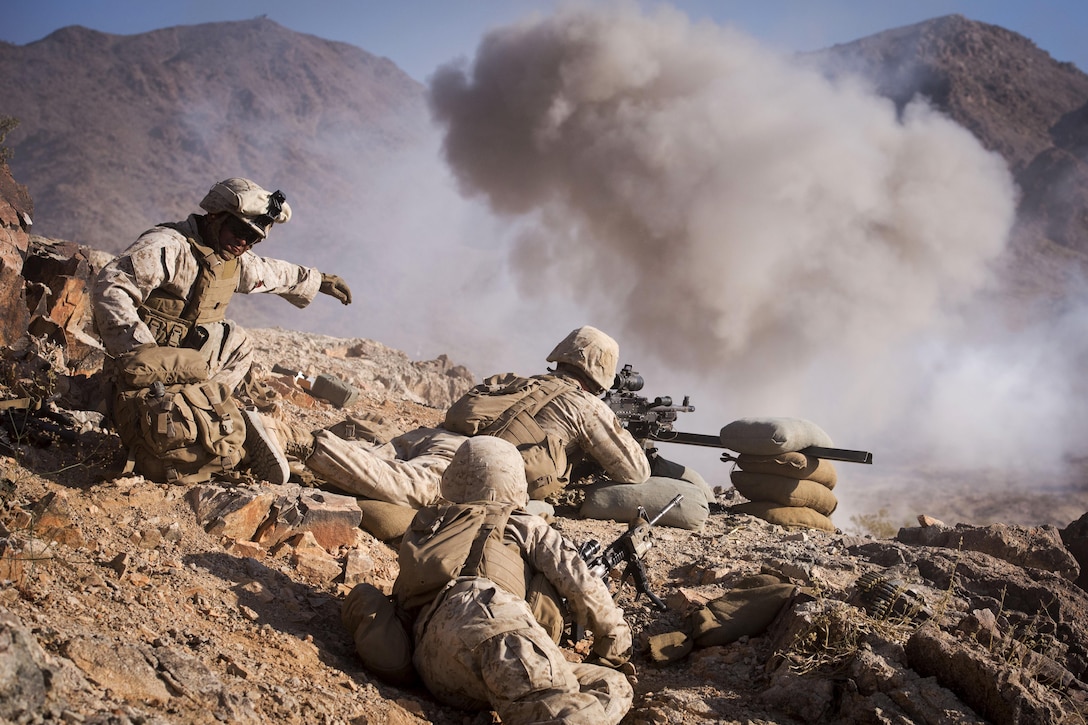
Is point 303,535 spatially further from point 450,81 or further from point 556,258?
point 450,81

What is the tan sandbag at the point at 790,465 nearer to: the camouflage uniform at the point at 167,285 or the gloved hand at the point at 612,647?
the gloved hand at the point at 612,647

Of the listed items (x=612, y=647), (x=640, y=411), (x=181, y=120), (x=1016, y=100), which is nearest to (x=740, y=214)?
(x=640, y=411)

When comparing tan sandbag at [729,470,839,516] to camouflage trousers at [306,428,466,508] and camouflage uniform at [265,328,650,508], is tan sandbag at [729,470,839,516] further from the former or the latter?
camouflage trousers at [306,428,466,508]

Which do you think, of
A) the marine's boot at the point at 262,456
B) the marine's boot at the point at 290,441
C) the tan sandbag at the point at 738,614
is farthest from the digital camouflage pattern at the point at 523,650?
the marine's boot at the point at 290,441

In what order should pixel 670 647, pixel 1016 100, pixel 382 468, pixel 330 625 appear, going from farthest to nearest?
pixel 1016 100 → pixel 382 468 → pixel 670 647 → pixel 330 625

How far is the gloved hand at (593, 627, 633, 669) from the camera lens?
133 inches

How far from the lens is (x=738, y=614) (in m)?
3.99

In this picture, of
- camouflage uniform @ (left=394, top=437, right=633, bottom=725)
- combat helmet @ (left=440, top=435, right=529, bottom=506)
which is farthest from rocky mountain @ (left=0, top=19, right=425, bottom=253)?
camouflage uniform @ (left=394, top=437, right=633, bottom=725)

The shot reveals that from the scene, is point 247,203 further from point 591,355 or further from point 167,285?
point 591,355

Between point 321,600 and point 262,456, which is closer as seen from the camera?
point 321,600

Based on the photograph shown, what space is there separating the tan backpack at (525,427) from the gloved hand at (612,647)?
2.13 m

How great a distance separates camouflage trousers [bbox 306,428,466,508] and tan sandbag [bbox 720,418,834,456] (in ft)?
7.93

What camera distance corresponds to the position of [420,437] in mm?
5602

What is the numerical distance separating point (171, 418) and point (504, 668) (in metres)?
2.35
